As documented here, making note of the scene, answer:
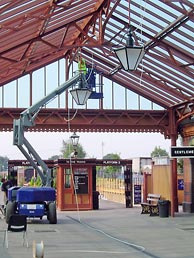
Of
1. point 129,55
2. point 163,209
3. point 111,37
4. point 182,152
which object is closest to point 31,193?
point 182,152

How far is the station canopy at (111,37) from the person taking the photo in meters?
15.3

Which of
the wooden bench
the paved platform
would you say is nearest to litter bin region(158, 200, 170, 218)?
the paved platform

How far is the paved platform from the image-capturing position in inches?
475

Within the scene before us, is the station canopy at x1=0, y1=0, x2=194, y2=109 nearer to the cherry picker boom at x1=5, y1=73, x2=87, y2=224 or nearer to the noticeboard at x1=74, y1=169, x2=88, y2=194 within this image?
the cherry picker boom at x1=5, y1=73, x2=87, y2=224

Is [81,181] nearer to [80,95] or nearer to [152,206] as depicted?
[152,206]

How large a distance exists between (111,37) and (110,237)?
900 cm

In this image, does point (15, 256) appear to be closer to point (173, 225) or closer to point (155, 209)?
point (173, 225)

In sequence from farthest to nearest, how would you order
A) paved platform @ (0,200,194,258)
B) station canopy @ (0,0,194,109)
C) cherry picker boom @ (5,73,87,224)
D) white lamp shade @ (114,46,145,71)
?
cherry picker boom @ (5,73,87,224) < station canopy @ (0,0,194,109) < paved platform @ (0,200,194,258) < white lamp shade @ (114,46,145,71)

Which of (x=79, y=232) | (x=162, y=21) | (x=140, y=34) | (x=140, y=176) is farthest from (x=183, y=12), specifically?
(x=140, y=176)

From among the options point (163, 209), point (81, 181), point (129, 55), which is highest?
point (129, 55)

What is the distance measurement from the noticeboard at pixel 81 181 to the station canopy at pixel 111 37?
474 centimetres

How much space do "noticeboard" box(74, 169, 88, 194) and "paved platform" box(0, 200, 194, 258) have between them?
9.19 feet

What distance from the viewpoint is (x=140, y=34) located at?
63.7ft

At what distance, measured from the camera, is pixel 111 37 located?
69.8 feet
